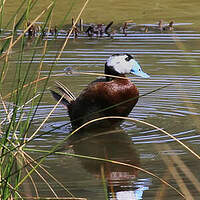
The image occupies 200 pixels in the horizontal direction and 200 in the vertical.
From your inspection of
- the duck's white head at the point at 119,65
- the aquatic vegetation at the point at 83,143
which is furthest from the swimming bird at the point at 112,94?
the aquatic vegetation at the point at 83,143

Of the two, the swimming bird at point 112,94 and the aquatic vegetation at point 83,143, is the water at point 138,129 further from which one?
the swimming bird at point 112,94

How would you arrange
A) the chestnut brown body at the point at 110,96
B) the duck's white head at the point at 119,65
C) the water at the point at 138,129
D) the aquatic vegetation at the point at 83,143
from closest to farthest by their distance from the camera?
the aquatic vegetation at the point at 83,143 → the water at the point at 138,129 → the chestnut brown body at the point at 110,96 → the duck's white head at the point at 119,65

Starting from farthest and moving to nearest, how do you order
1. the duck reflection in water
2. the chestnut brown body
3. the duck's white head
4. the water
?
1. the duck's white head
2. the chestnut brown body
3. the water
4. the duck reflection in water

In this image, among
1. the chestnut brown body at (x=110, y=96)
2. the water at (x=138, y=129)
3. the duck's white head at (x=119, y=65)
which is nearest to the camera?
the water at (x=138, y=129)

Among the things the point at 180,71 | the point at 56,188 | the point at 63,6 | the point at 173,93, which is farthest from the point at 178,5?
the point at 56,188

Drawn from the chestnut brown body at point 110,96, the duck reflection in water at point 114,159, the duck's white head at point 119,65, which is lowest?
the duck reflection in water at point 114,159

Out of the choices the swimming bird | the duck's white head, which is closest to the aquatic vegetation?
the swimming bird

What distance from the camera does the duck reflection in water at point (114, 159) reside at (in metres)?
4.79

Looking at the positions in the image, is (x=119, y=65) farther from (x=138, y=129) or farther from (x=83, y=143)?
(x=83, y=143)

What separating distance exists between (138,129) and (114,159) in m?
0.94

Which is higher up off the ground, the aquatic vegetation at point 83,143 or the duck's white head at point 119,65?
the duck's white head at point 119,65

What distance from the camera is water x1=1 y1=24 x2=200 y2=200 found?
16.1ft

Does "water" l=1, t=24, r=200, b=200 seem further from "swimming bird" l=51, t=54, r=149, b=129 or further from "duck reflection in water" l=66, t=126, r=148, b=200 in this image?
"swimming bird" l=51, t=54, r=149, b=129

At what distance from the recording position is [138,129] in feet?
21.8
